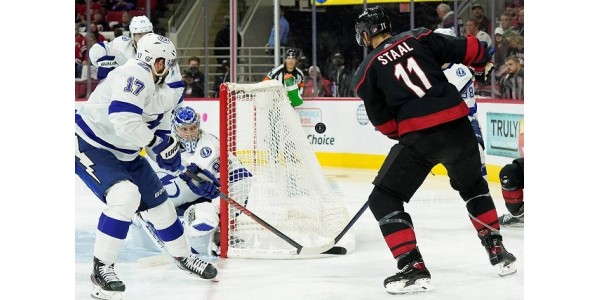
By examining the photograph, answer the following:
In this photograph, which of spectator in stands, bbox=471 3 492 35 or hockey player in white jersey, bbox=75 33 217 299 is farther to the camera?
spectator in stands, bbox=471 3 492 35

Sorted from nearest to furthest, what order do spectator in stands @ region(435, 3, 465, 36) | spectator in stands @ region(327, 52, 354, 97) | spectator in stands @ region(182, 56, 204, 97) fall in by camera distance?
spectator in stands @ region(435, 3, 465, 36) → spectator in stands @ region(327, 52, 354, 97) → spectator in stands @ region(182, 56, 204, 97)

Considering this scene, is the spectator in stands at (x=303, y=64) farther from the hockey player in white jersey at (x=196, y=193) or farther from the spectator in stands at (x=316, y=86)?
the hockey player in white jersey at (x=196, y=193)

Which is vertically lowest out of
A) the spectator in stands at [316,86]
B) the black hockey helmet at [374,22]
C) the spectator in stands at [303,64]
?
the spectator in stands at [316,86]

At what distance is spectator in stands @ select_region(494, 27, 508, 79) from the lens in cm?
793

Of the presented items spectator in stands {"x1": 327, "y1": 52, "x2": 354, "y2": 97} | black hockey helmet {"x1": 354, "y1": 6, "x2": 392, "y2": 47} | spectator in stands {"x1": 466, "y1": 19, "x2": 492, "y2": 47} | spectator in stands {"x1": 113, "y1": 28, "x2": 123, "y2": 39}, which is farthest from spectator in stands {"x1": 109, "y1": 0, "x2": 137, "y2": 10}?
black hockey helmet {"x1": 354, "y1": 6, "x2": 392, "y2": 47}

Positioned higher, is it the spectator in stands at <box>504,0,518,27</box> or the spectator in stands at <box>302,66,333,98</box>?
the spectator in stands at <box>504,0,518,27</box>

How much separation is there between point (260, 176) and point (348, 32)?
506 cm

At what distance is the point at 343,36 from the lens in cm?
969

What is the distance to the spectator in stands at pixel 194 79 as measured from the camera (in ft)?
32.5

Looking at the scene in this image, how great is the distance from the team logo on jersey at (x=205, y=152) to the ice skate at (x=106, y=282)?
4.21ft

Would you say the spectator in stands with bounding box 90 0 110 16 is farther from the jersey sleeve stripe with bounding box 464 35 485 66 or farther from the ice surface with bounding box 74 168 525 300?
the jersey sleeve stripe with bounding box 464 35 485 66

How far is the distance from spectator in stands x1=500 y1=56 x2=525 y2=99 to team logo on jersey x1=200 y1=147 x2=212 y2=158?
129 inches

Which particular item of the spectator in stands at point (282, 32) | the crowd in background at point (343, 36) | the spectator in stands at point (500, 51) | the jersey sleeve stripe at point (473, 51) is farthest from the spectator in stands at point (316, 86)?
the jersey sleeve stripe at point (473, 51)
